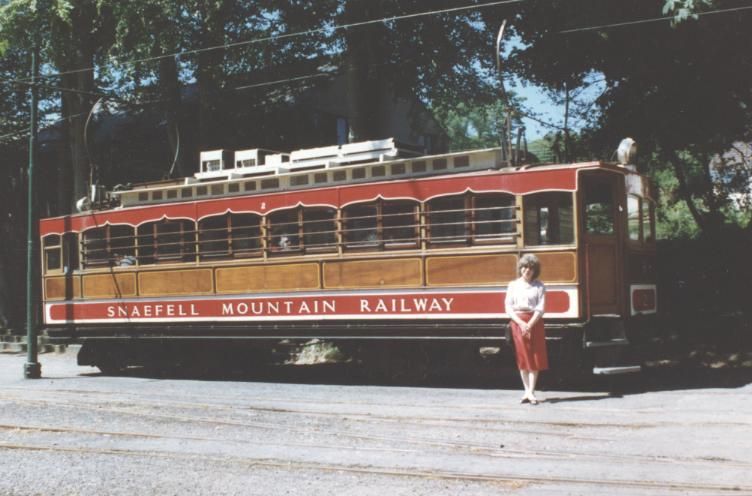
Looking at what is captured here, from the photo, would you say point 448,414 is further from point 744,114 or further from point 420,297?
point 744,114

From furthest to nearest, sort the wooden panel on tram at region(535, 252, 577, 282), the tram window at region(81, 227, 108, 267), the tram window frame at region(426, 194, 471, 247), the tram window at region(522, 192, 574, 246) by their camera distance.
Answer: the tram window at region(81, 227, 108, 267) < the tram window frame at region(426, 194, 471, 247) < the tram window at region(522, 192, 574, 246) < the wooden panel on tram at region(535, 252, 577, 282)

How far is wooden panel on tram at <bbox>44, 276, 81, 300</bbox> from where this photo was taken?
17.1 meters

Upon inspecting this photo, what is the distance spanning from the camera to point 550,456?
25.1 ft

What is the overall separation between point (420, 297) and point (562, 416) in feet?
12.2

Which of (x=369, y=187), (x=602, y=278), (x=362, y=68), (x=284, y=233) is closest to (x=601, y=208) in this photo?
(x=602, y=278)

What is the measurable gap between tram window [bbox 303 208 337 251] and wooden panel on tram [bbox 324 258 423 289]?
363 mm

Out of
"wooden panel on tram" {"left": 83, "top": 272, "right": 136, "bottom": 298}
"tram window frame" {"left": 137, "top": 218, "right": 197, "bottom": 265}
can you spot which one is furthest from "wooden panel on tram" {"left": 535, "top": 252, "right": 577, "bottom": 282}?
"wooden panel on tram" {"left": 83, "top": 272, "right": 136, "bottom": 298}

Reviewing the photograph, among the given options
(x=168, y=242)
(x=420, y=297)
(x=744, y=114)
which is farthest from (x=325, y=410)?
(x=744, y=114)

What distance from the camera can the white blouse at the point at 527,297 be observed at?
1076cm

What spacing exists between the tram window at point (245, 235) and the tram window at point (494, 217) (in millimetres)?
3889

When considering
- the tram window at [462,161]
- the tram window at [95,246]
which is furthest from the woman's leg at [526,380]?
the tram window at [95,246]

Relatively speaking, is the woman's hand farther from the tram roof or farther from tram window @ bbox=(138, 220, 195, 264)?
tram window @ bbox=(138, 220, 195, 264)

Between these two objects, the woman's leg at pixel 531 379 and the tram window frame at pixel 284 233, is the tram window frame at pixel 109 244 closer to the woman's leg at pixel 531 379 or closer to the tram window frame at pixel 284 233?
the tram window frame at pixel 284 233

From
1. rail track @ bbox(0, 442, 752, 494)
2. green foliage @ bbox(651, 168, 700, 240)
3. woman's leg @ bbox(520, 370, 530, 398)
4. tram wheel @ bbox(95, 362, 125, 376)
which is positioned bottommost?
tram wheel @ bbox(95, 362, 125, 376)
